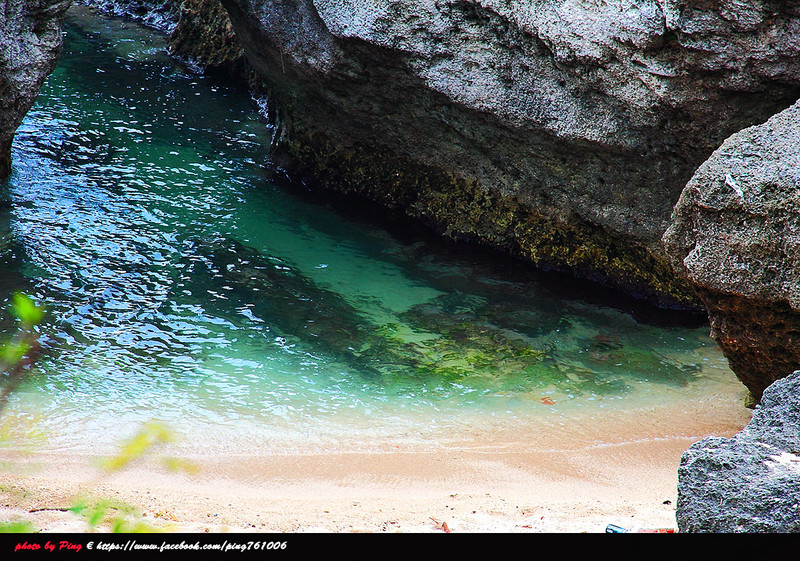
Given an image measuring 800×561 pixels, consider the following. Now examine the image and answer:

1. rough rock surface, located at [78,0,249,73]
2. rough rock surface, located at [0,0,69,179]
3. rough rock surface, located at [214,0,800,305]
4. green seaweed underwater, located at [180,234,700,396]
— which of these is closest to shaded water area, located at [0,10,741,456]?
green seaweed underwater, located at [180,234,700,396]

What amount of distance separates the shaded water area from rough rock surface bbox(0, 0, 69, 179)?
999mm

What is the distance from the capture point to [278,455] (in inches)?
159

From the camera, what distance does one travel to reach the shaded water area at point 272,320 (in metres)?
4.55

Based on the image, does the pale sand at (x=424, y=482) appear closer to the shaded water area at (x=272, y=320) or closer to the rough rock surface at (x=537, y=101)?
the shaded water area at (x=272, y=320)

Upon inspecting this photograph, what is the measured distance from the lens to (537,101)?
562cm

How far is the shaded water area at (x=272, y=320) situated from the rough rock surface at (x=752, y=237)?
1003mm

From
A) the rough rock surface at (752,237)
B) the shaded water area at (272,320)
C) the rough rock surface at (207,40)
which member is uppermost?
the rough rock surface at (752,237)

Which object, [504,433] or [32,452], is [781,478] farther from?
[32,452]

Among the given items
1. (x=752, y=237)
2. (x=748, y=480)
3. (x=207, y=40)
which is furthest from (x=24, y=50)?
(x=748, y=480)

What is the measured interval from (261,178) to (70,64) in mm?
4833

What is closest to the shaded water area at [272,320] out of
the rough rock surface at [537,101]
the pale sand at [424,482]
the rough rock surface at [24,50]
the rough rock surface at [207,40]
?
the pale sand at [424,482]

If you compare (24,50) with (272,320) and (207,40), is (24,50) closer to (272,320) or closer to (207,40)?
(272,320)

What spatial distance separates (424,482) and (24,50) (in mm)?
5059

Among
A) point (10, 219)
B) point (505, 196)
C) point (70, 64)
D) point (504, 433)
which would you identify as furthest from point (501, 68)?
point (70, 64)
